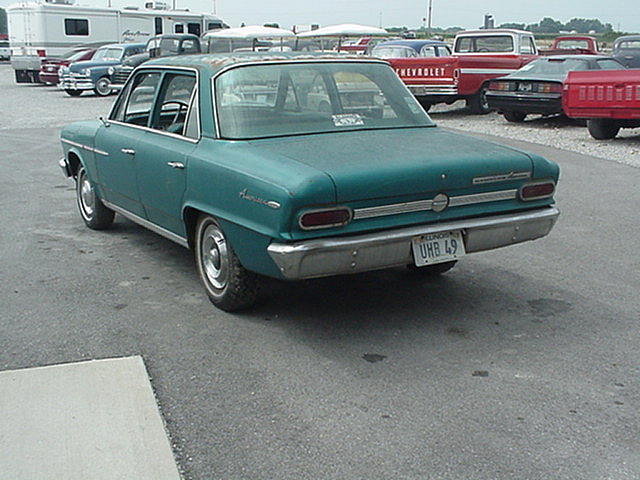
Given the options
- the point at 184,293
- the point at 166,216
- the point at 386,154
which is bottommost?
the point at 184,293

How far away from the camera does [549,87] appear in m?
15.7

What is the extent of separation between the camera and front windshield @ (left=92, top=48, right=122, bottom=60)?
27.7m

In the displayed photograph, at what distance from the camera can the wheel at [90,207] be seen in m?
7.46

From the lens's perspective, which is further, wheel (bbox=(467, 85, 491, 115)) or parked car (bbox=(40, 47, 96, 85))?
parked car (bbox=(40, 47, 96, 85))

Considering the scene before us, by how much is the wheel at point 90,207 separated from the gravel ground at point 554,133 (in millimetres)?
7462

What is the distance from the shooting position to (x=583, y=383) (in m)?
4.20

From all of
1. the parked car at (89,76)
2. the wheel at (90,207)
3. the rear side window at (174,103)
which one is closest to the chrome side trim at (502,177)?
the rear side window at (174,103)

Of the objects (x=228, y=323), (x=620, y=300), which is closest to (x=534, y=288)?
(x=620, y=300)

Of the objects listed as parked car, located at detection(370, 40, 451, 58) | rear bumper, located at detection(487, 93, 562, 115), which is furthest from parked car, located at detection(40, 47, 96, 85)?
rear bumper, located at detection(487, 93, 562, 115)

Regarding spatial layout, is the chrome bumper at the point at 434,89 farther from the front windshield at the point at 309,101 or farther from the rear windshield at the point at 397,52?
the front windshield at the point at 309,101

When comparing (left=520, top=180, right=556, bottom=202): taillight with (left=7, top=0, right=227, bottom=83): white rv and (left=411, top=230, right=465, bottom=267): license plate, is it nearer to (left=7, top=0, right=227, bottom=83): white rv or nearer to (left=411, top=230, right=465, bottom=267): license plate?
(left=411, top=230, right=465, bottom=267): license plate

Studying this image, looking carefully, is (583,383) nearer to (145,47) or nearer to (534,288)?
(534,288)

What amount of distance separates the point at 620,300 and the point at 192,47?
24.4 meters

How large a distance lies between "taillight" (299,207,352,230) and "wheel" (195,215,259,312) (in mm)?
764
